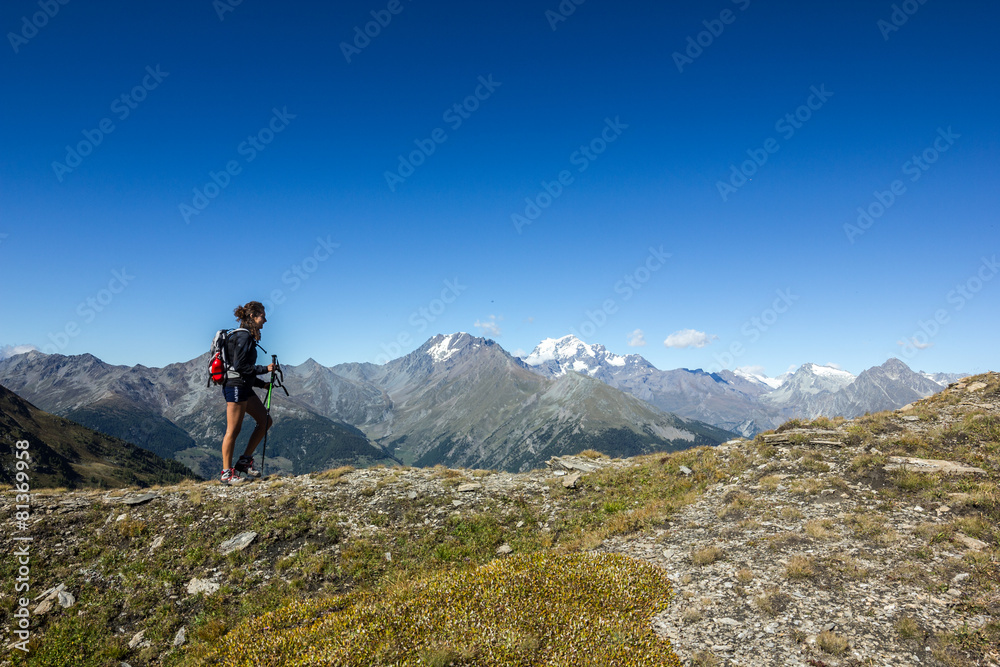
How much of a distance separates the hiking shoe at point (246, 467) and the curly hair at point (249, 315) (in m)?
5.27

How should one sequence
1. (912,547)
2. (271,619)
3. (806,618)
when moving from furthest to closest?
(912,547)
(271,619)
(806,618)

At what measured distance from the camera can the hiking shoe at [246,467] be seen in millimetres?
16266

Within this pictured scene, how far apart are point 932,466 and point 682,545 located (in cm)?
1022

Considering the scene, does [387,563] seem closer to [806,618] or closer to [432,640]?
[432,640]

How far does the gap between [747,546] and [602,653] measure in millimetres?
6388

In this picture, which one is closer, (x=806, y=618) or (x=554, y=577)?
(x=806, y=618)

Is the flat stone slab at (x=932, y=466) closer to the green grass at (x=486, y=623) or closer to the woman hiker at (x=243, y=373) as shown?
the green grass at (x=486, y=623)

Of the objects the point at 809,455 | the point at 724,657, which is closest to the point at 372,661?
the point at 724,657

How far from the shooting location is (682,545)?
11992mm

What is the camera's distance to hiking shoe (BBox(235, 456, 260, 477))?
16.3 m

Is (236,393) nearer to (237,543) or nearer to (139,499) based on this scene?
(237,543)

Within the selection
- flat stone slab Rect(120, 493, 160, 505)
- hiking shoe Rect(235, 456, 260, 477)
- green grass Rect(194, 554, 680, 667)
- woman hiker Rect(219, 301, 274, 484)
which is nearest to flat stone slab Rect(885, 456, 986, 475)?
green grass Rect(194, 554, 680, 667)

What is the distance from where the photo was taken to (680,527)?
13.4 meters

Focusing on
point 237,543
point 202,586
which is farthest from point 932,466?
point 202,586
